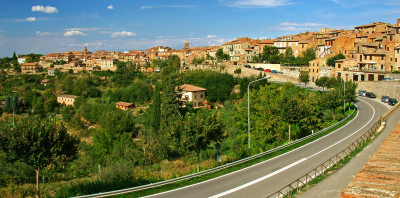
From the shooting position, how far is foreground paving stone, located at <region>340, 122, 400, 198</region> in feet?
21.0

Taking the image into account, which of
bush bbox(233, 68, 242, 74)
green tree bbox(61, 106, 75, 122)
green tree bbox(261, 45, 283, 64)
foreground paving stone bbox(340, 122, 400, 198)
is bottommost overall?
green tree bbox(61, 106, 75, 122)

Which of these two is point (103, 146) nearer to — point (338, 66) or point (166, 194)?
point (166, 194)

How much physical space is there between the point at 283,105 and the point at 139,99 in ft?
160

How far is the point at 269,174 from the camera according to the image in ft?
46.8

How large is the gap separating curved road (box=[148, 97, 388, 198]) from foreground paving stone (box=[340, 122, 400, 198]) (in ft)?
14.0

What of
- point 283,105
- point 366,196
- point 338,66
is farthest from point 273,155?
point 338,66

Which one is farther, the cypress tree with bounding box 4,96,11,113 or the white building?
the cypress tree with bounding box 4,96,11,113

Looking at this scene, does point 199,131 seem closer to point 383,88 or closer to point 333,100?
point 333,100

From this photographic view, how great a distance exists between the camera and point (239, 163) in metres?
15.9

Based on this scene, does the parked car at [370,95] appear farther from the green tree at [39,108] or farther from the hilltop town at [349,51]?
the green tree at [39,108]

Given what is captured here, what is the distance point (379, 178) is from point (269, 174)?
7248mm

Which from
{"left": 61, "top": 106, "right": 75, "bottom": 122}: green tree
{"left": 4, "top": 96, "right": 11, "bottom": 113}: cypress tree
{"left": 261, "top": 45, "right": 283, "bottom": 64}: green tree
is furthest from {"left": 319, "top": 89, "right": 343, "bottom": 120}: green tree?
{"left": 4, "top": 96, "right": 11, "bottom": 113}: cypress tree

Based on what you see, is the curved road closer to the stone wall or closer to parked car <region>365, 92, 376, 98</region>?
the stone wall

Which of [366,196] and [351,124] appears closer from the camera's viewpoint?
[366,196]
